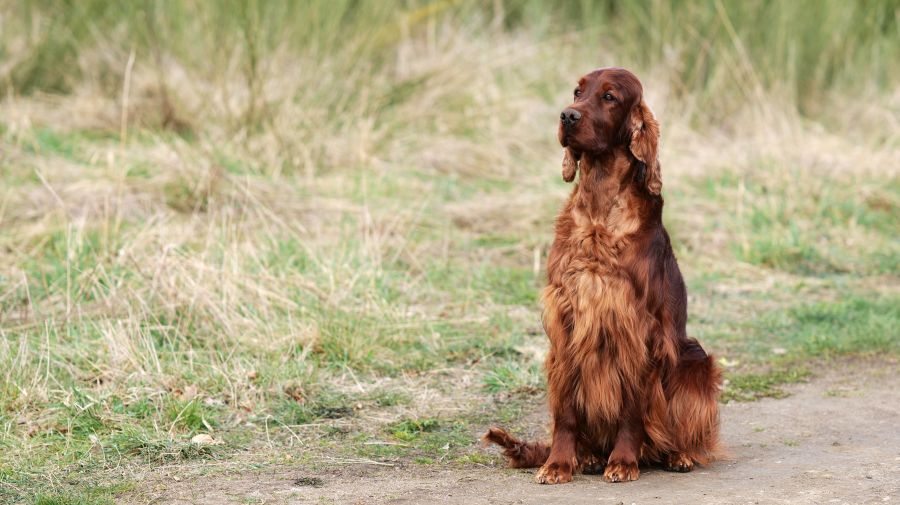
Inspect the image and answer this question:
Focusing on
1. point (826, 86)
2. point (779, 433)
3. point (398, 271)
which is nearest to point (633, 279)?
point (779, 433)

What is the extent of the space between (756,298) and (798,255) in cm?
87

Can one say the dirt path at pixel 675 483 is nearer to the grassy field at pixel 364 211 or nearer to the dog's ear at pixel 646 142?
the grassy field at pixel 364 211

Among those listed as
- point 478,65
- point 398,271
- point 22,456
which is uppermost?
point 478,65

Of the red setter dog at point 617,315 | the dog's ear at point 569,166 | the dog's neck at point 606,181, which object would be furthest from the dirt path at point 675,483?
the dog's ear at point 569,166

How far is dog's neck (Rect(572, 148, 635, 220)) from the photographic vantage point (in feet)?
13.6

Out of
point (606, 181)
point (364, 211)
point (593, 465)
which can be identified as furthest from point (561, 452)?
point (364, 211)

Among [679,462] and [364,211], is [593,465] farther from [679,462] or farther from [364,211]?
[364,211]

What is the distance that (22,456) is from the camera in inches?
169

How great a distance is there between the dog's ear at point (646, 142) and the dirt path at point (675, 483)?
99 cm

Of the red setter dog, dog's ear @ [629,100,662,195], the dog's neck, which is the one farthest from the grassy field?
dog's ear @ [629,100,662,195]

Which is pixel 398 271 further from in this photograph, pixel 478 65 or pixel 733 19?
pixel 733 19

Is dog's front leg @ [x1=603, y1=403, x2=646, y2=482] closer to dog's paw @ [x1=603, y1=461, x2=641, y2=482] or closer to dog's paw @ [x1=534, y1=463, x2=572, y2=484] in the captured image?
dog's paw @ [x1=603, y1=461, x2=641, y2=482]

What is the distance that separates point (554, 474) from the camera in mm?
4086

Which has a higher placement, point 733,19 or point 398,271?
point 733,19
